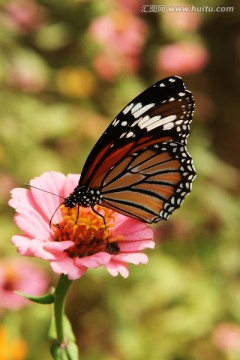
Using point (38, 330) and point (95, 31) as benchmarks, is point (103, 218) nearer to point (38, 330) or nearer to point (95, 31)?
point (38, 330)

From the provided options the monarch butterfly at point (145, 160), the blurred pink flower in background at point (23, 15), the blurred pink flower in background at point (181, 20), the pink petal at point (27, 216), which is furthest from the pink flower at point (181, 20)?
the pink petal at point (27, 216)

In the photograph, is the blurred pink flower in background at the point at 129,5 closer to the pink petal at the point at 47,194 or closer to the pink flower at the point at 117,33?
the pink flower at the point at 117,33

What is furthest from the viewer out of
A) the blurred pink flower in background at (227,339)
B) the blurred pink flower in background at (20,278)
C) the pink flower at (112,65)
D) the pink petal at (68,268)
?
the pink flower at (112,65)

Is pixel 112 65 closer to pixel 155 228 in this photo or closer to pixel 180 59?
pixel 180 59

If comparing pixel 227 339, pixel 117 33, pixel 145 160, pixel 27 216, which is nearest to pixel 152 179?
pixel 145 160

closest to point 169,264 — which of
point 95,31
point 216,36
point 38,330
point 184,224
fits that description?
point 184,224

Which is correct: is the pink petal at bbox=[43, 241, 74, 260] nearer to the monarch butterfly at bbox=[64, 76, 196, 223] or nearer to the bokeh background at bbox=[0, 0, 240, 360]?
the monarch butterfly at bbox=[64, 76, 196, 223]
